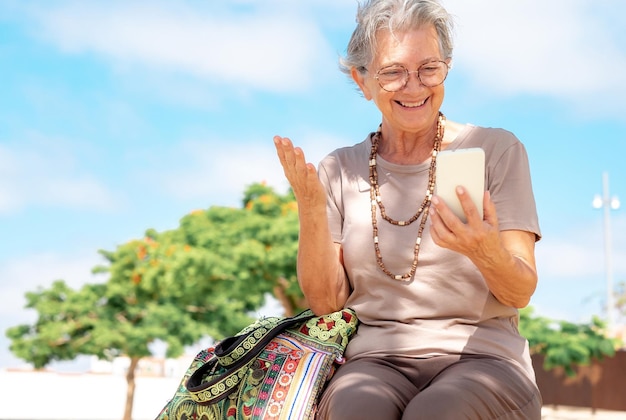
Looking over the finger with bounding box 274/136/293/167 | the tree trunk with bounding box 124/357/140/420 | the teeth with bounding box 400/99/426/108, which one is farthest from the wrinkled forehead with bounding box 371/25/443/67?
the tree trunk with bounding box 124/357/140/420

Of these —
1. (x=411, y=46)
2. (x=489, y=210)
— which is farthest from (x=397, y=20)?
(x=489, y=210)

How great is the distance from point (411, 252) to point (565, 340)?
10417mm

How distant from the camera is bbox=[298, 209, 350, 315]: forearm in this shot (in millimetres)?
2404

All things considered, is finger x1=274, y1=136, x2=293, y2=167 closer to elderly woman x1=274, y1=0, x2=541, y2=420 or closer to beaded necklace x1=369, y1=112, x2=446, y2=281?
elderly woman x1=274, y1=0, x2=541, y2=420

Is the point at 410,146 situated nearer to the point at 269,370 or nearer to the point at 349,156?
the point at 349,156

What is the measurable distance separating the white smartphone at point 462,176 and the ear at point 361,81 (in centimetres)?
54

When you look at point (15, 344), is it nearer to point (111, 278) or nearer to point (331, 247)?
point (111, 278)

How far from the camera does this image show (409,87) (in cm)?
236

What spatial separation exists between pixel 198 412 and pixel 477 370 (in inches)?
33.1

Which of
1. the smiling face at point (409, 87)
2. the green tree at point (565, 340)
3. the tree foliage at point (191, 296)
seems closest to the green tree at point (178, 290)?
the tree foliage at point (191, 296)

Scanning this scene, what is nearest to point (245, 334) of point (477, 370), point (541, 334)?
point (477, 370)

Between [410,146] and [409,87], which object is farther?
[410,146]

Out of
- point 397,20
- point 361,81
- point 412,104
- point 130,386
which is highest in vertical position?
point 397,20

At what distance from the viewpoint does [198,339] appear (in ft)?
44.5
